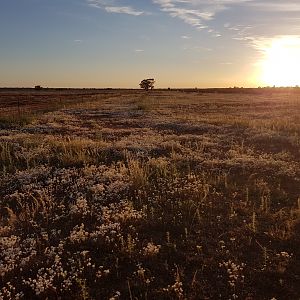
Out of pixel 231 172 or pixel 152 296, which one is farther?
pixel 231 172

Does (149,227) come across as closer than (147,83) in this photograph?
Yes

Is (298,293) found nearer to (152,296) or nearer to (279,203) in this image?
(152,296)

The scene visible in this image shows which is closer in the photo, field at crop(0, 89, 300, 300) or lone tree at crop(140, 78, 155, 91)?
field at crop(0, 89, 300, 300)

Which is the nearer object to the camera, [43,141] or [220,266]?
[220,266]

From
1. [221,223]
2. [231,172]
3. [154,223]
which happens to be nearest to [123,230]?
[154,223]

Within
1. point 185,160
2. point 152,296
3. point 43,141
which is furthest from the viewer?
point 43,141

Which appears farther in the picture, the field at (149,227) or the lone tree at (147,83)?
the lone tree at (147,83)

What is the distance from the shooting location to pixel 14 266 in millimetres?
8680

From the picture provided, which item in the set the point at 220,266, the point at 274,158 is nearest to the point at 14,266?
the point at 220,266

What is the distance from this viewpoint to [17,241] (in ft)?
31.9

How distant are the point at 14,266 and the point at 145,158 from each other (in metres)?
9.81

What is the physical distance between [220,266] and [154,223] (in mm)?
2465

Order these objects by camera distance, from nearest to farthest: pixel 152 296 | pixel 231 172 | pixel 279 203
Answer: pixel 152 296, pixel 279 203, pixel 231 172

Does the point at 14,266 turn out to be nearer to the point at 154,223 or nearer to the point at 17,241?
the point at 17,241
